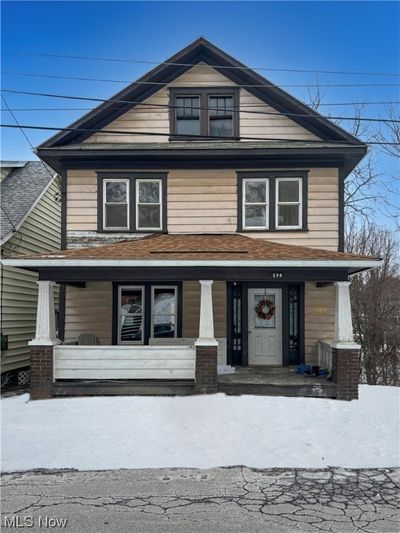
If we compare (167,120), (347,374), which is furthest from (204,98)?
(347,374)

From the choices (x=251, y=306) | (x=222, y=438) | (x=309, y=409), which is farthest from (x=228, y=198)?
(x=222, y=438)

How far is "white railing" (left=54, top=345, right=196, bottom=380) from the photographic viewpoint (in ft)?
29.5

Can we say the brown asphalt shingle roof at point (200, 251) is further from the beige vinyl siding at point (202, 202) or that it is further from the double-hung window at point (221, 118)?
the double-hung window at point (221, 118)

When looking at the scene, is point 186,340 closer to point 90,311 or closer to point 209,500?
point 90,311

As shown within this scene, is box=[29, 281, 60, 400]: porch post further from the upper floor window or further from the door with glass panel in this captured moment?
the upper floor window

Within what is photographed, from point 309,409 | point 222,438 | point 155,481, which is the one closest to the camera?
point 155,481

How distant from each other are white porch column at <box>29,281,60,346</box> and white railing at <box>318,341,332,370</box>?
241 inches

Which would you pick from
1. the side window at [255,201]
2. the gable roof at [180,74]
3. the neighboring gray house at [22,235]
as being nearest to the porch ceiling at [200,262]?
the side window at [255,201]

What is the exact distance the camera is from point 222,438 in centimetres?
688

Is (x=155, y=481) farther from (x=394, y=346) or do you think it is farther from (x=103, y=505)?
(x=394, y=346)

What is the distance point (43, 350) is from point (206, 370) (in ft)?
11.2

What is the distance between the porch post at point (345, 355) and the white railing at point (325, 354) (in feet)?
2.73

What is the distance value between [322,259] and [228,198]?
11.9 ft

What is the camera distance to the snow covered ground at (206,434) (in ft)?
20.7
